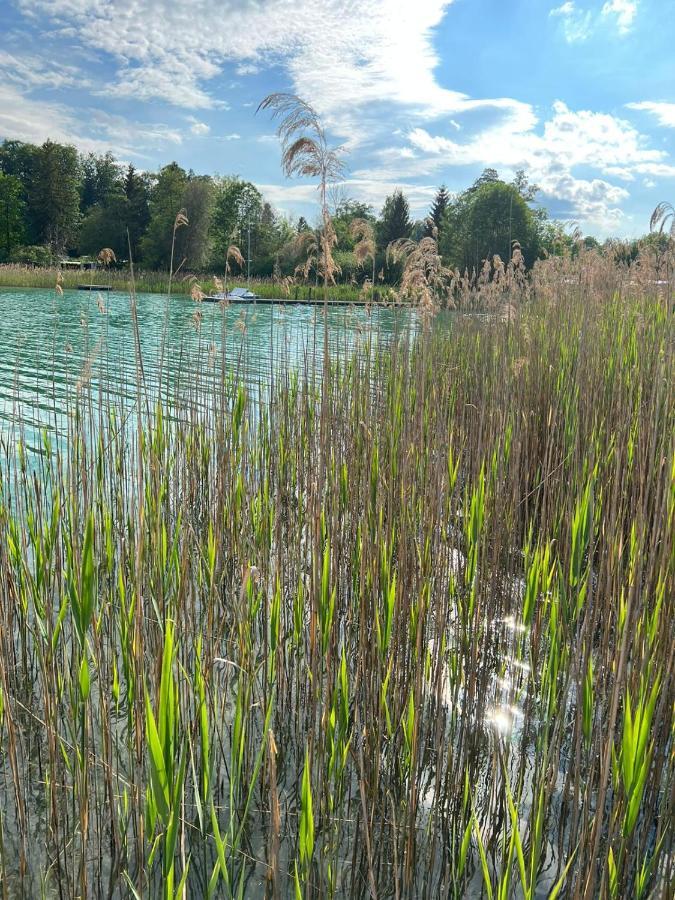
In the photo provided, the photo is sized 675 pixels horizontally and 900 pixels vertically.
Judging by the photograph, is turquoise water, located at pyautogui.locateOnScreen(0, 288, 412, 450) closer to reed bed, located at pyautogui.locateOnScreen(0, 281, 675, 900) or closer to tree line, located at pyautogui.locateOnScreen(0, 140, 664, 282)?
reed bed, located at pyautogui.locateOnScreen(0, 281, 675, 900)

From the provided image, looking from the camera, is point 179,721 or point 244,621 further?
point 244,621

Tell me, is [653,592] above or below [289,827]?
above

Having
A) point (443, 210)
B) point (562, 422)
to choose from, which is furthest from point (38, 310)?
point (443, 210)

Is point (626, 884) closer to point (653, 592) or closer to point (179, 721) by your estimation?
point (653, 592)

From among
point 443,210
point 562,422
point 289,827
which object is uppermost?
point 443,210

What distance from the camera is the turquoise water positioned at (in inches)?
113

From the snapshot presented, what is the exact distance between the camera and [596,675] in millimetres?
1622

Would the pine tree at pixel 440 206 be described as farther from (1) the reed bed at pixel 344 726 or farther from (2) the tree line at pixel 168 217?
(1) the reed bed at pixel 344 726

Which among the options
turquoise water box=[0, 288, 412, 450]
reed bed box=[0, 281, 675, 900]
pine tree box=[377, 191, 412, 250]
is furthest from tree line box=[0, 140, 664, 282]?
reed bed box=[0, 281, 675, 900]

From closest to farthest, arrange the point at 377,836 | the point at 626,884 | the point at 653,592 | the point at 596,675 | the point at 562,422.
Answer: the point at 626,884 → the point at 377,836 → the point at 596,675 → the point at 653,592 → the point at 562,422

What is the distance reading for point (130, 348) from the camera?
34.6 feet

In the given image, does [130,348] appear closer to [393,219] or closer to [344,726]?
[344,726]

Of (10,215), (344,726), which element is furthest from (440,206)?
(344,726)

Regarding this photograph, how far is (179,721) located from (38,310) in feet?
58.9
